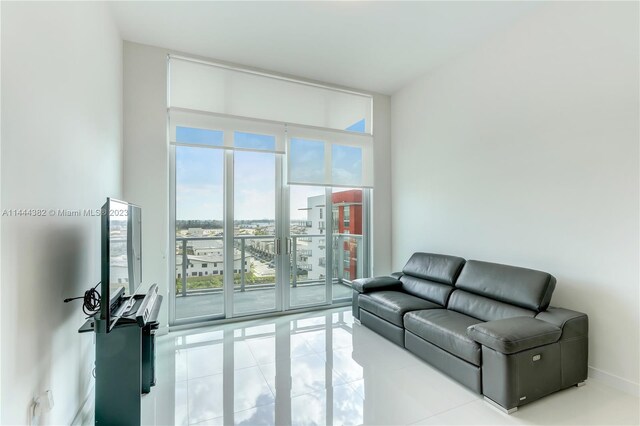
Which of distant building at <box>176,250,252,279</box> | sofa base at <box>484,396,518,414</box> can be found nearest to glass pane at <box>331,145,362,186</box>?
distant building at <box>176,250,252,279</box>

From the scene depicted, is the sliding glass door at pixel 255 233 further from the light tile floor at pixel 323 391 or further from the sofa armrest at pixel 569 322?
the sofa armrest at pixel 569 322

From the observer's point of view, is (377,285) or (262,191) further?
(262,191)

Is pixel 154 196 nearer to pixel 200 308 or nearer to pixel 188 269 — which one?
pixel 188 269

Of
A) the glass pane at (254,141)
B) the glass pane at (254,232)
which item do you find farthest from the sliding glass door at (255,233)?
the glass pane at (254,141)

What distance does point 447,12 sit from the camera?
305 cm

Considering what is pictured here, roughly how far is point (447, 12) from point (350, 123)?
208 centimetres

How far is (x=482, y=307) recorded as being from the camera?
2969mm

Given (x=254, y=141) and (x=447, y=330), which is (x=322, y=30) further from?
(x=447, y=330)

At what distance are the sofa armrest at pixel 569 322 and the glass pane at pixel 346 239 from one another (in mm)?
2802

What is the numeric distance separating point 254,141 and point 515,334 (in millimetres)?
3568

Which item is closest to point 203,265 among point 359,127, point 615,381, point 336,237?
point 336,237

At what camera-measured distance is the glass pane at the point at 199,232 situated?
3.91 meters

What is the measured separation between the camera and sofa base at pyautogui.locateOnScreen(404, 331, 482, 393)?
239 cm

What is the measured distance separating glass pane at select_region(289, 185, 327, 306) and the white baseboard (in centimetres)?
316
